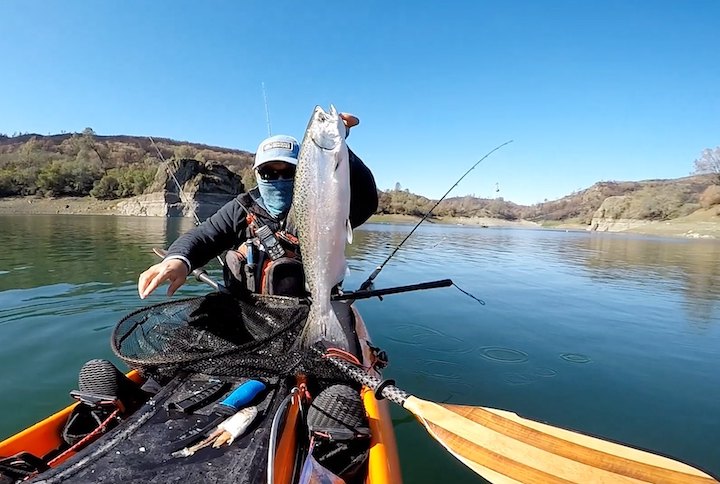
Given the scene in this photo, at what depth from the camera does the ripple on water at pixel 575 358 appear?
6.32 metres

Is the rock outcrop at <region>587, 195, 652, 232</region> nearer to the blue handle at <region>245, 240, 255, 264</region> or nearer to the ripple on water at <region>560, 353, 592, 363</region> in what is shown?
the ripple on water at <region>560, 353, 592, 363</region>

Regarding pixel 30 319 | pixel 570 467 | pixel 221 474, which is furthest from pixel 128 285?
pixel 570 467

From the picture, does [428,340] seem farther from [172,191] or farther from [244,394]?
[172,191]

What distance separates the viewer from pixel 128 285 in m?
9.77

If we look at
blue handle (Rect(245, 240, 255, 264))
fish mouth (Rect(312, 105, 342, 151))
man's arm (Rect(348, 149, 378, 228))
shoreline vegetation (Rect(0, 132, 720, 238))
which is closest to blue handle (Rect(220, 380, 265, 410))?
blue handle (Rect(245, 240, 255, 264))

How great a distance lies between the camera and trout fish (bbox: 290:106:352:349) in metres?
2.43

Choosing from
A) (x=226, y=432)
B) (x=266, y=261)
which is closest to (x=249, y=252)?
(x=266, y=261)

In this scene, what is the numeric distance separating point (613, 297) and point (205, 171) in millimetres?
59682

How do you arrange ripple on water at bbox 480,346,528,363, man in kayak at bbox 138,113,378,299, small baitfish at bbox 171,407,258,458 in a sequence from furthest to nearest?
ripple on water at bbox 480,346,528,363, man in kayak at bbox 138,113,378,299, small baitfish at bbox 171,407,258,458

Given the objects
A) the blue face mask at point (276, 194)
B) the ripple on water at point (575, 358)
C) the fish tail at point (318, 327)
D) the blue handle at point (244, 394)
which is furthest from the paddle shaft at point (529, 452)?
the ripple on water at point (575, 358)

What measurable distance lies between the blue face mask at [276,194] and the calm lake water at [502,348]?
A: 2.51 m

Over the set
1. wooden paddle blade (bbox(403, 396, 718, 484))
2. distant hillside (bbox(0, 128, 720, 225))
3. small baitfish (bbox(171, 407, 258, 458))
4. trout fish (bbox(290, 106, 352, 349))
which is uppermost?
distant hillside (bbox(0, 128, 720, 225))

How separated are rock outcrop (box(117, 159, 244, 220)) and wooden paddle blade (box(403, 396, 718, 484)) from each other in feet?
180

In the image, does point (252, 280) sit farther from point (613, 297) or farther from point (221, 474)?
point (613, 297)
